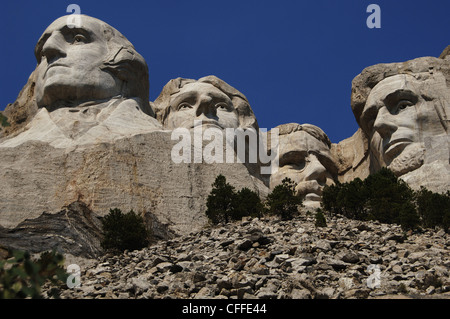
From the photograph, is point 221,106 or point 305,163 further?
point 305,163

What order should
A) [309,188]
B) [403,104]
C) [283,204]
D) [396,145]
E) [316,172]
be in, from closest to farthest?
[283,204]
[396,145]
[403,104]
[309,188]
[316,172]

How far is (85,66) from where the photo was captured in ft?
73.7

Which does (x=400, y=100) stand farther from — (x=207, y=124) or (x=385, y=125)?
(x=207, y=124)

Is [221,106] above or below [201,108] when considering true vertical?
above

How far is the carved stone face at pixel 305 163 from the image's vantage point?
26.7 m

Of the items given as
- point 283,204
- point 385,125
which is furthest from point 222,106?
point 283,204

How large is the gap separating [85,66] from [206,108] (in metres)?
3.58

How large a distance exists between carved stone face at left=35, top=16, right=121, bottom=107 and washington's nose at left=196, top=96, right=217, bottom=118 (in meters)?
2.67

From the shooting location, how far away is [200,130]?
23.3 metres

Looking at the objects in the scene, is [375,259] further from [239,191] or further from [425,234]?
[239,191]

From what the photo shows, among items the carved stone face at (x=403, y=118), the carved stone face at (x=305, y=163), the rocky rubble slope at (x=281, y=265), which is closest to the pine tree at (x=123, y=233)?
the rocky rubble slope at (x=281, y=265)

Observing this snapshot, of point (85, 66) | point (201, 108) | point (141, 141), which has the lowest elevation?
point (141, 141)

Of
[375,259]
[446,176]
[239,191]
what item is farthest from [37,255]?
[446,176]

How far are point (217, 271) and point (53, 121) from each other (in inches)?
336
